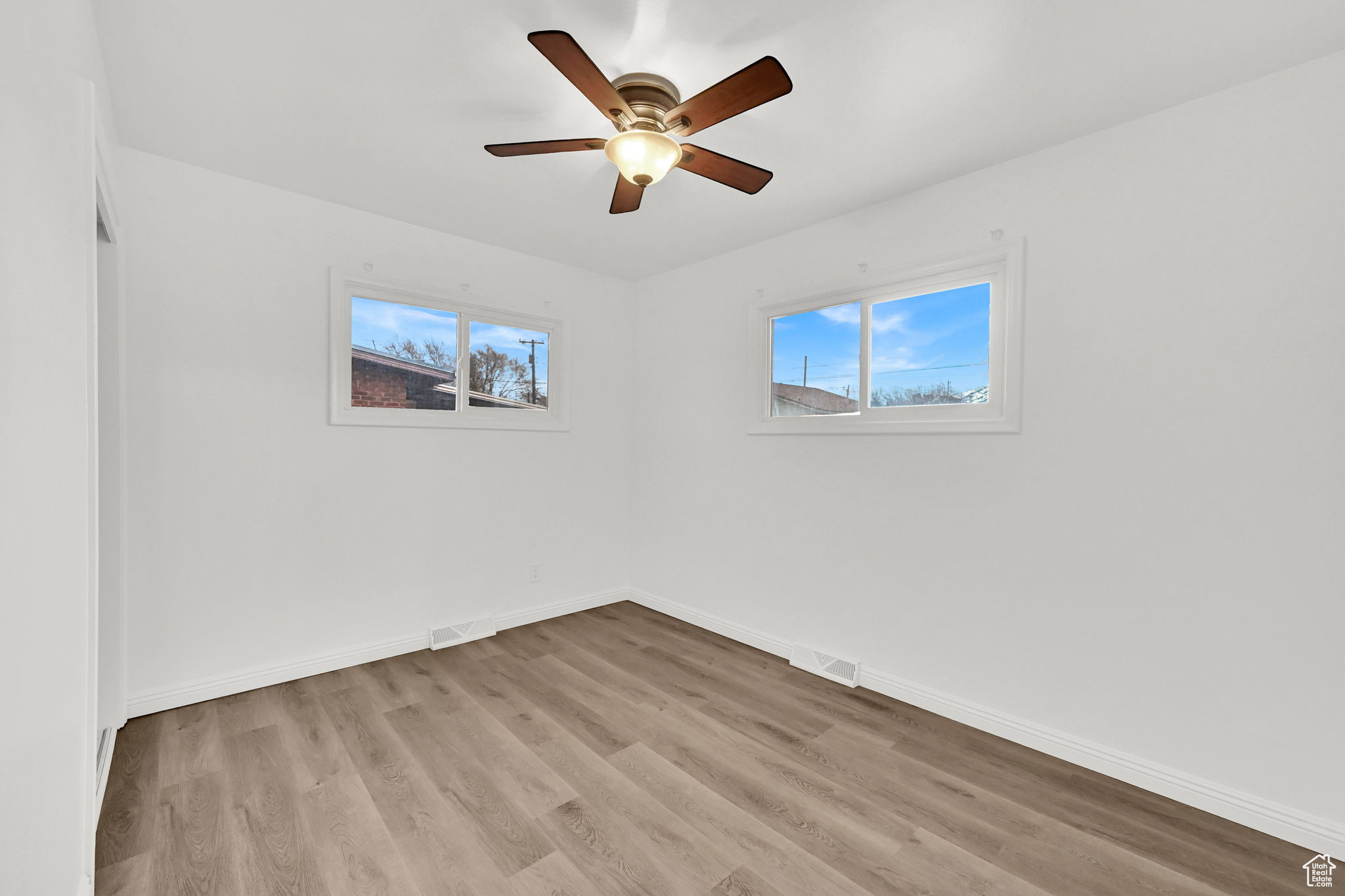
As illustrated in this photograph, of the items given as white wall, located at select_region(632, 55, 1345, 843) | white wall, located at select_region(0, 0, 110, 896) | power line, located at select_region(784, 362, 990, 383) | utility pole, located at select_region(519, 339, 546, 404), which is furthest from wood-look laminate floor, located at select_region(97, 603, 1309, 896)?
utility pole, located at select_region(519, 339, 546, 404)

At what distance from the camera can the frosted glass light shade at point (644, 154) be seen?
1.91m

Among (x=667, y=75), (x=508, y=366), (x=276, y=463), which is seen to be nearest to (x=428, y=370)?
(x=508, y=366)

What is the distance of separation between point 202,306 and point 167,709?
72.7 inches

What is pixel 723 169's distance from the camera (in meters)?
2.15

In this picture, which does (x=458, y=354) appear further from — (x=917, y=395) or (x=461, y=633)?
(x=917, y=395)

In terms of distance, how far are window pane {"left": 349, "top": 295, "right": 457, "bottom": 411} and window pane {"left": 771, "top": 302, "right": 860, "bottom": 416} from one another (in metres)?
2.03

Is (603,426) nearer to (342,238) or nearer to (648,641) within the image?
(648,641)

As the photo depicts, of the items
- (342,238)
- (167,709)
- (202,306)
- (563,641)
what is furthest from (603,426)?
(167,709)

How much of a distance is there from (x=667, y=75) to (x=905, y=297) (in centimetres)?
163

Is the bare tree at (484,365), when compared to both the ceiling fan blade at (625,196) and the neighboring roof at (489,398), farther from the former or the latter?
the ceiling fan blade at (625,196)

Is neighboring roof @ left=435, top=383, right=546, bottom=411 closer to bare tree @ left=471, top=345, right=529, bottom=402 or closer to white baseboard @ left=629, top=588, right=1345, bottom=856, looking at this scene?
bare tree @ left=471, top=345, right=529, bottom=402

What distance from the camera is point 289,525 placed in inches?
115

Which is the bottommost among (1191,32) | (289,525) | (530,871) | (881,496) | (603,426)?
(530,871)

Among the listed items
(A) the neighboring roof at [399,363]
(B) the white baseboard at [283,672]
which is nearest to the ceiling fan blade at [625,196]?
(A) the neighboring roof at [399,363]
